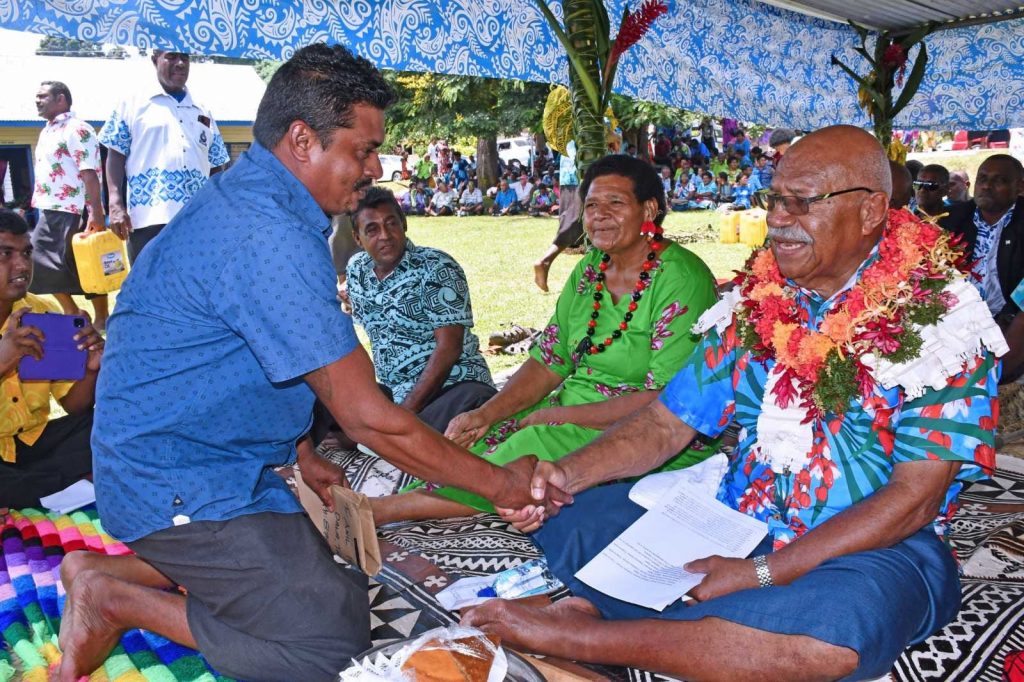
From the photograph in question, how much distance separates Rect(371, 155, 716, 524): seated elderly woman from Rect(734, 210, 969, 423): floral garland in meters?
1.06

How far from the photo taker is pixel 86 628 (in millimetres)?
2660

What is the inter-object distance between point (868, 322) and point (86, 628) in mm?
2594

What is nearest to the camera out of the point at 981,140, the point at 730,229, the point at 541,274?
the point at 541,274

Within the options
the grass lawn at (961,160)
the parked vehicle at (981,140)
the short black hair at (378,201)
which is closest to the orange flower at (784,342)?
the short black hair at (378,201)

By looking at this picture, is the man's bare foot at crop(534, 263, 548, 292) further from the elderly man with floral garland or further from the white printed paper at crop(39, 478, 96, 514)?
the elderly man with floral garland

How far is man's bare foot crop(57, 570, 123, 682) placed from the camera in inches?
104

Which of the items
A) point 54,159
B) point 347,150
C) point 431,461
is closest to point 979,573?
point 431,461

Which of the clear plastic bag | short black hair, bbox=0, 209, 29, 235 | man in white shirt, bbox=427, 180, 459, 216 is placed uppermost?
short black hair, bbox=0, 209, 29, 235

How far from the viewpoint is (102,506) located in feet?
8.21

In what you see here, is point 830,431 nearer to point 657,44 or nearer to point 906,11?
point 657,44

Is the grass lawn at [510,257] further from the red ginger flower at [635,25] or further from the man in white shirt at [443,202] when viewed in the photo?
the red ginger flower at [635,25]

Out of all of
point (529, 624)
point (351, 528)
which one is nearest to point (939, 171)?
point (529, 624)

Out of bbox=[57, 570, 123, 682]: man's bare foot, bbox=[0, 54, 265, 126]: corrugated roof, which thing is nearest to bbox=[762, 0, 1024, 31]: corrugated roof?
bbox=[57, 570, 123, 682]: man's bare foot

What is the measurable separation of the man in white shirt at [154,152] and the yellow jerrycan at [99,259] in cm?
78
